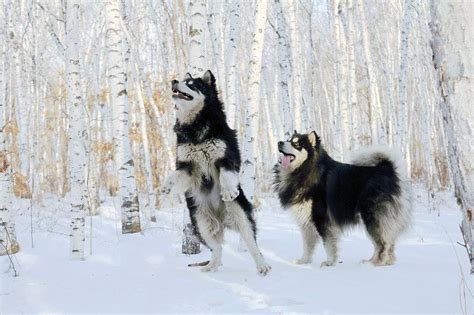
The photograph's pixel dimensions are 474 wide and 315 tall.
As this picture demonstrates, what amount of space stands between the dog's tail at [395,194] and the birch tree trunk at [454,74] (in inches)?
103

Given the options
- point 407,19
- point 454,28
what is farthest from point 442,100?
point 407,19

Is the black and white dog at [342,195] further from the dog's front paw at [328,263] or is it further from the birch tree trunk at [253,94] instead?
the birch tree trunk at [253,94]

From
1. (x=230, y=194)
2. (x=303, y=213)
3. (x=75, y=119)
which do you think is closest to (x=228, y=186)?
(x=230, y=194)

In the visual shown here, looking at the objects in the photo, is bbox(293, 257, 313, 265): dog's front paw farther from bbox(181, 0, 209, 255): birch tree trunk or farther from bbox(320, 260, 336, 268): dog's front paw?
bbox(181, 0, 209, 255): birch tree trunk

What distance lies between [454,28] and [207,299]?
8.64ft

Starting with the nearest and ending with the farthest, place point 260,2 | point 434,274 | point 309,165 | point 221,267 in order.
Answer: point 434,274 → point 221,267 → point 309,165 → point 260,2

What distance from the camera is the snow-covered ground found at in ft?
10.9

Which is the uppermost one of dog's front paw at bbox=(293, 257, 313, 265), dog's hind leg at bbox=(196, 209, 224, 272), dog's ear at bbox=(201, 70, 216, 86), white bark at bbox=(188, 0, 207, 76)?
white bark at bbox=(188, 0, 207, 76)

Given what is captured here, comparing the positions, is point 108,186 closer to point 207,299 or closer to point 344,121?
point 344,121

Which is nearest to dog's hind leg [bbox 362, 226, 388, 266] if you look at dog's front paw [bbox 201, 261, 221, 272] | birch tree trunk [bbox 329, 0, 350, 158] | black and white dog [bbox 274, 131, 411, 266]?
black and white dog [bbox 274, 131, 411, 266]

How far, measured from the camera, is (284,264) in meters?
5.34

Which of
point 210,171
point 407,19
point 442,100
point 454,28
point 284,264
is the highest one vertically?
point 407,19

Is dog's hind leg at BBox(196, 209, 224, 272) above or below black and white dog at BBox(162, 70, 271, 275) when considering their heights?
below

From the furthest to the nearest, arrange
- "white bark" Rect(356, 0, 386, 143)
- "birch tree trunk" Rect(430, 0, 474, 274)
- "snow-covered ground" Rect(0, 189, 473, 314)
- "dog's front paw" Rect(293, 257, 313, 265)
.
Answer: "white bark" Rect(356, 0, 386, 143), "dog's front paw" Rect(293, 257, 313, 265), "snow-covered ground" Rect(0, 189, 473, 314), "birch tree trunk" Rect(430, 0, 474, 274)
